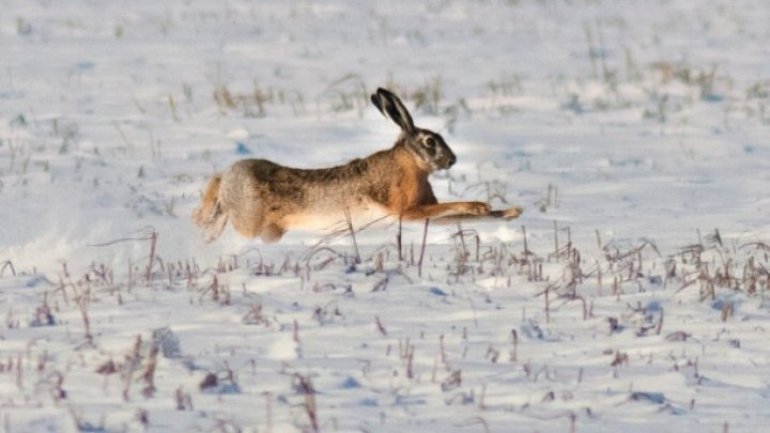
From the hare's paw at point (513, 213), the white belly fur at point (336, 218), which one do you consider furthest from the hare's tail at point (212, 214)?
the hare's paw at point (513, 213)

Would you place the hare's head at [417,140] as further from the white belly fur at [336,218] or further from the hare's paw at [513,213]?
the hare's paw at [513,213]

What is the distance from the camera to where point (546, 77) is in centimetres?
1833

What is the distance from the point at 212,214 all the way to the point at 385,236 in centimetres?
112

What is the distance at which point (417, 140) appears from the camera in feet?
32.6

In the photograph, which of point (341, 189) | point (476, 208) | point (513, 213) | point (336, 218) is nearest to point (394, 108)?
point (341, 189)

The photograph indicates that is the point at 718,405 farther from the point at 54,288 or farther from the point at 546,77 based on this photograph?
the point at 546,77

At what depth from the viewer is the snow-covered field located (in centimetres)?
596

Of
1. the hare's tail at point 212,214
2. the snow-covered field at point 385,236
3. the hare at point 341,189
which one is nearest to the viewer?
the snow-covered field at point 385,236

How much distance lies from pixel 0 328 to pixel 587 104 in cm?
1061

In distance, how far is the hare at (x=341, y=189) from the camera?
9875mm

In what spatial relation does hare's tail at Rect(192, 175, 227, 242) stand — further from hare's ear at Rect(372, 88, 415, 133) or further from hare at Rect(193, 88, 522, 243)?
hare's ear at Rect(372, 88, 415, 133)

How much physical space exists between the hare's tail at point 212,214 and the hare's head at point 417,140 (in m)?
1.07

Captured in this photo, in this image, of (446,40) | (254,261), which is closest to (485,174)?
(254,261)

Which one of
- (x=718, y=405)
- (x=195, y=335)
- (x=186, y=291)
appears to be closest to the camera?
(x=718, y=405)
